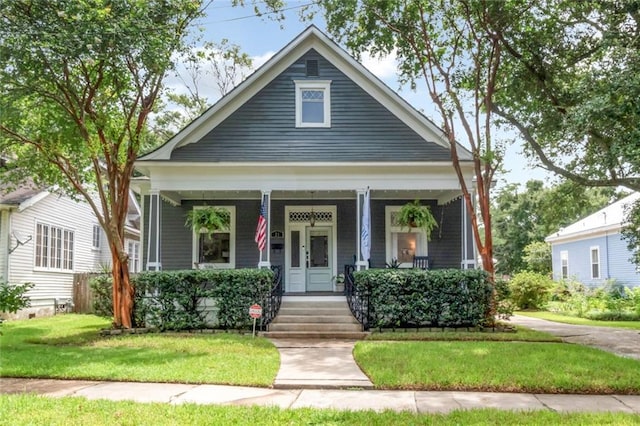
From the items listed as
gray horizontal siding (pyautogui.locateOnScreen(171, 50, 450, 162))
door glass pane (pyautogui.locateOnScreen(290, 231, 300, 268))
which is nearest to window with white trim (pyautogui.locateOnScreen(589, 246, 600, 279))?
gray horizontal siding (pyautogui.locateOnScreen(171, 50, 450, 162))

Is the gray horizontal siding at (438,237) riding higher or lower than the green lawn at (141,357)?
higher

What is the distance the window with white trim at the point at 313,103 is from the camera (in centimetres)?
1405

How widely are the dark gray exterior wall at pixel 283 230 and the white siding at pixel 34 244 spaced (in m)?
4.03

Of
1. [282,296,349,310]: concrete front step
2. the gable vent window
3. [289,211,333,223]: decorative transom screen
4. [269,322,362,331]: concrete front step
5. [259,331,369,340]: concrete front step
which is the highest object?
the gable vent window

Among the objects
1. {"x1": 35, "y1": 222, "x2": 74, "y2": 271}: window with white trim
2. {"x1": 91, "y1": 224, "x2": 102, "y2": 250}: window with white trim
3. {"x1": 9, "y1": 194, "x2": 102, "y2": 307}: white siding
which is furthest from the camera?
{"x1": 91, "y1": 224, "x2": 102, "y2": 250}: window with white trim

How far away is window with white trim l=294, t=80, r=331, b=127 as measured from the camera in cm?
1405

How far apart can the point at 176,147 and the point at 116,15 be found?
4.33 metres

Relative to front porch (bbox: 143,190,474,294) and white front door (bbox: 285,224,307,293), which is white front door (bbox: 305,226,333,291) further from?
white front door (bbox: 285,224,307,293)

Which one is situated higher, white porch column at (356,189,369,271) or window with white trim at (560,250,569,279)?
white porch column at (356,189,369,271)

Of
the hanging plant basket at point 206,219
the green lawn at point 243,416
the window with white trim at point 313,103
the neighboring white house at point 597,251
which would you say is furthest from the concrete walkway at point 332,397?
the neighboring white house at point 597,251

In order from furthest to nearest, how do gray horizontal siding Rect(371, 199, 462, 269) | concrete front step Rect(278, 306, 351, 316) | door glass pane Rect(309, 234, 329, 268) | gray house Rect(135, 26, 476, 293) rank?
door glass pane Rect(309, 234, 329, 268), gray horizontal siding Rect(371, 199, 462, 269), gray house Rect(135, 26, 476, 293), concrete front step Rect(278, 306, 351, 316)

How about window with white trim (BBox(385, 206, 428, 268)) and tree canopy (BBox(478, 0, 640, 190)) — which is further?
window with white trim (BBox(385, 206, 428, 268))

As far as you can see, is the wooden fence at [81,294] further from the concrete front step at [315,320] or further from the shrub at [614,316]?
the shrub at [614,316]

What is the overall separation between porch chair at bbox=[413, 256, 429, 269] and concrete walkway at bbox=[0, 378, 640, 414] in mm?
8006
